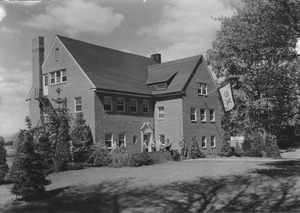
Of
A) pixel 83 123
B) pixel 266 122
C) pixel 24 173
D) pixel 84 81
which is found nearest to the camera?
pixel 24 173

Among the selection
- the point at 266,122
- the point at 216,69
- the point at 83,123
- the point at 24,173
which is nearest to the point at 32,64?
the point at 83,123

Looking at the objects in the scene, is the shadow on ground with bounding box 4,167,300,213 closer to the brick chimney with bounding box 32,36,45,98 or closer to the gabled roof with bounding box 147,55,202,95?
the gabled roof with bounding box 147,55,202,95

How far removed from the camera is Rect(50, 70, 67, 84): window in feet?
103

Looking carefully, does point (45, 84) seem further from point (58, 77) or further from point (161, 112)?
point (161, 112)

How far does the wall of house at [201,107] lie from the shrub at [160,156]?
6.65 m

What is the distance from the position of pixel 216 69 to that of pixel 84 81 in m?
13.0

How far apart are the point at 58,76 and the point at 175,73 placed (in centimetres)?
1198

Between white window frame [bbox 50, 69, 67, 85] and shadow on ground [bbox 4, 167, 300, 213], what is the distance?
1857 cm

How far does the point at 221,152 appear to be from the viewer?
3262 cm

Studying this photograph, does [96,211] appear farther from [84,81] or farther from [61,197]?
[84,81]

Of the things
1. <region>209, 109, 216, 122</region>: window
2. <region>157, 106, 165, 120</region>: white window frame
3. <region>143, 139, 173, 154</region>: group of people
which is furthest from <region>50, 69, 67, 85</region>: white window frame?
<region>209, 109, 216, 122</region>: window

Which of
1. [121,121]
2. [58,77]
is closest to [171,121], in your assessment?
[121,121]

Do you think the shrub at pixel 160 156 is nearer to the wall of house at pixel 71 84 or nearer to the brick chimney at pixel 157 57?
the wall of house at pixel 71 84

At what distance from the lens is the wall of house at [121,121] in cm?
2792
